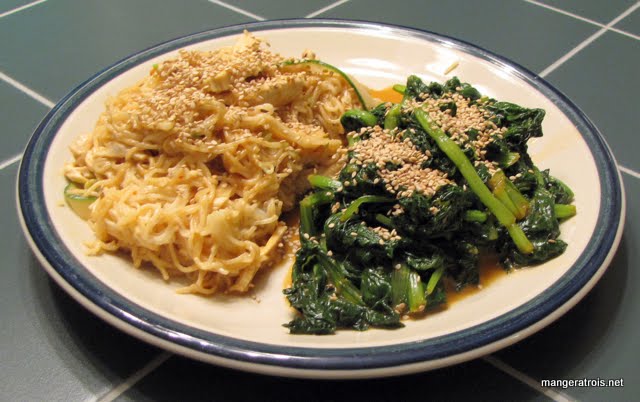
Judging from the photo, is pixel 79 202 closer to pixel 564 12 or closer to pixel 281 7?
pixel 281 7

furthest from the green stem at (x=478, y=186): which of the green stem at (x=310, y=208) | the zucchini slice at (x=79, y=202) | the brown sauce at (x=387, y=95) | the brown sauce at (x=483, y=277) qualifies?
the zucchini slice at (x=79, y=202)

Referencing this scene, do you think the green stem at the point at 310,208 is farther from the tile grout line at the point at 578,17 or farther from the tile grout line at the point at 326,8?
the tile grout line at the point at 578,17

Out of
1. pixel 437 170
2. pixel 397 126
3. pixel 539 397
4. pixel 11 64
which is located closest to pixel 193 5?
pixel 11 64

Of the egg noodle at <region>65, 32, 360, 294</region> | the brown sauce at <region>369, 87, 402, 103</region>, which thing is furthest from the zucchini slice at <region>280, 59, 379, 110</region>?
the brown sauce at <region>369, 87, 402, 103</region>

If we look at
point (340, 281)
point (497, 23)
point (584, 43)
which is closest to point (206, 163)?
point (340, 281)

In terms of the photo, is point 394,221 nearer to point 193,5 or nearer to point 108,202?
point 108,202
